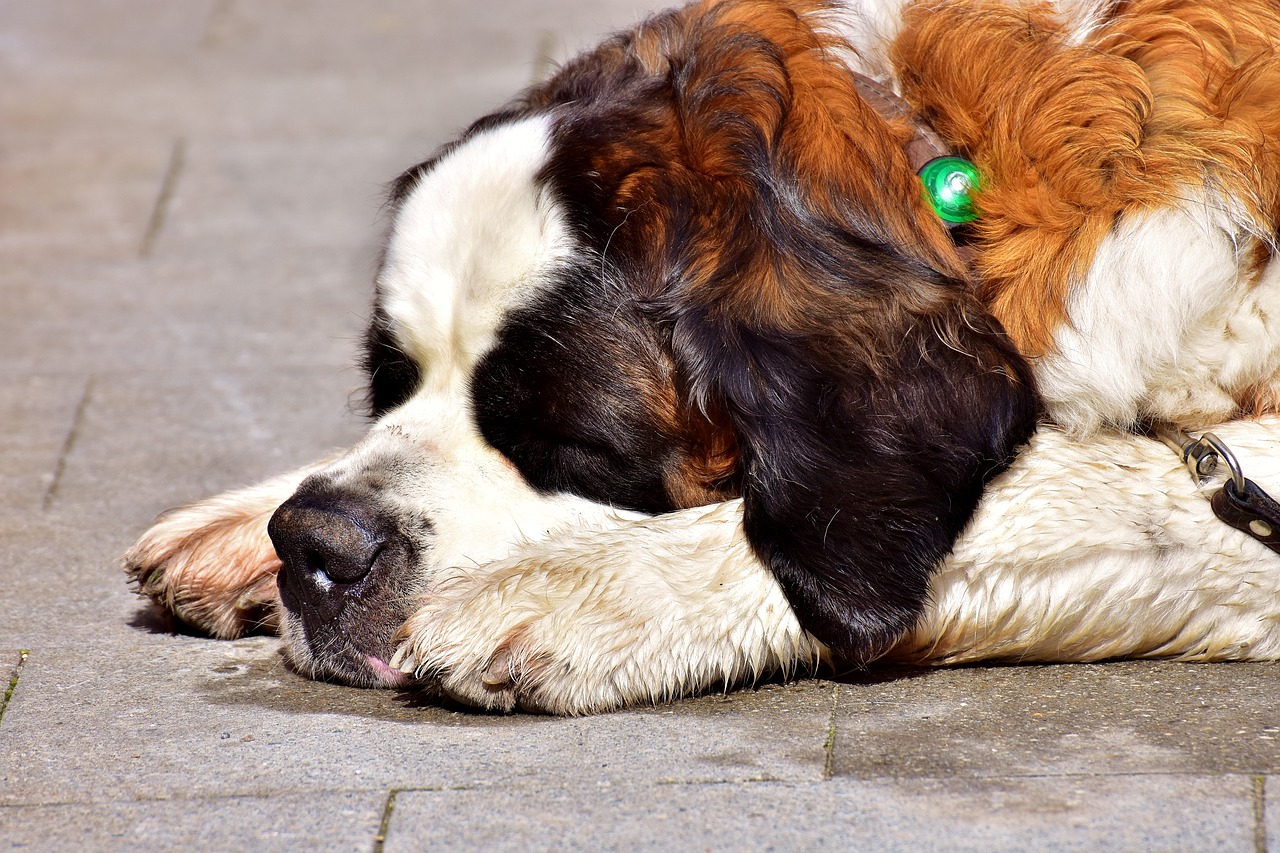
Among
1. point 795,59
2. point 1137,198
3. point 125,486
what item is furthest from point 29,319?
point 1137,198

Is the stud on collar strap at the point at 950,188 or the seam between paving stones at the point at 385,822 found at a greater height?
the stud on collar strap at the point at 950,188

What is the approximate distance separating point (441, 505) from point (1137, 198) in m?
1.31

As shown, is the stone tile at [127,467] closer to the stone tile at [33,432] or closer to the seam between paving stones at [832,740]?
the stone tile at [33,432]

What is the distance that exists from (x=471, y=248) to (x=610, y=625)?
0.72 m

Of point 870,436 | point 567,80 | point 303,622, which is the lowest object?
point 303,622

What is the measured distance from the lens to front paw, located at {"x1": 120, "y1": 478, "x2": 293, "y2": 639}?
3.07 metres

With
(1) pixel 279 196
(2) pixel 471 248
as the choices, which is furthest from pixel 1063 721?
(1) pixel 279 196

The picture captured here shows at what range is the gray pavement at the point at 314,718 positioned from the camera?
7.07 ft

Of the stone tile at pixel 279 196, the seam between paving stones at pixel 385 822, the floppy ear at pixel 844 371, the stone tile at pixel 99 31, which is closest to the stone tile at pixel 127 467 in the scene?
the seam between paving stones at pixel 385 822

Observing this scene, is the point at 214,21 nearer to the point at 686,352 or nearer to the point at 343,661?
the point at 343,661

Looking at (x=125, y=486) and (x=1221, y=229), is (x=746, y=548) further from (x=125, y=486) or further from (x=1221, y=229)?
(x=125, y=486)

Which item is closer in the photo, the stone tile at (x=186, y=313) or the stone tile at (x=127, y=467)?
the stone tile at (x=127, y=467)

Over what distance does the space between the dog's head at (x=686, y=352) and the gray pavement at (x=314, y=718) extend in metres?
0.24

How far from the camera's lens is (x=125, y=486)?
387 centimetres
